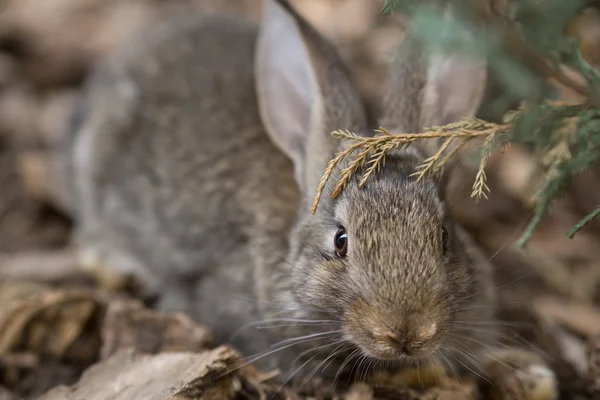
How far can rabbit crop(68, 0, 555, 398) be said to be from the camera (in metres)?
3.28

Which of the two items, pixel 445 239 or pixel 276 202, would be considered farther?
pixel 276 202

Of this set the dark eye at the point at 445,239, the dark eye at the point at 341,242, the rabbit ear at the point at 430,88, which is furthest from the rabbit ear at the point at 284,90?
the dark eye at the point at 445,239

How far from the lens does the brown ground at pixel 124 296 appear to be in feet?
11.8

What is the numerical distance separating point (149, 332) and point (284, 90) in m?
1.54

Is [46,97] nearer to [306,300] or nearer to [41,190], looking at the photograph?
[41,190]

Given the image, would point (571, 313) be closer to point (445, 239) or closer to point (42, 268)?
point (445, 239)

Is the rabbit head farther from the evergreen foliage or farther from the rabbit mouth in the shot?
the evergreen foliage

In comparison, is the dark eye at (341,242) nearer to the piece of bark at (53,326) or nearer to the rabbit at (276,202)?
the rabbit at (276,202)

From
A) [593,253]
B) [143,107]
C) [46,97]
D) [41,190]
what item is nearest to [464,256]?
[593,253]

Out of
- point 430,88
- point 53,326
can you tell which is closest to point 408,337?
point 430,88

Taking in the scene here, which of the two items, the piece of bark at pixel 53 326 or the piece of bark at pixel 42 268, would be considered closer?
the piece of bark at pixel 53 326

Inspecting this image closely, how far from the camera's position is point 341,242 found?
3455mm

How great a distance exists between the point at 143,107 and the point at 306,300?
2.35 meters

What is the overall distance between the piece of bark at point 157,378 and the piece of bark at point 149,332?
21cm
